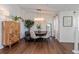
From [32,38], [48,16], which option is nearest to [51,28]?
[48,16]

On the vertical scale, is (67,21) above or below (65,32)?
above

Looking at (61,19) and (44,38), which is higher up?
(61,19)

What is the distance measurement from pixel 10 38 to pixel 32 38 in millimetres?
3558

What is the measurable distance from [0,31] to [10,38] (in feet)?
Answer: 2.30

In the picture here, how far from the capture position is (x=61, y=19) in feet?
33.8

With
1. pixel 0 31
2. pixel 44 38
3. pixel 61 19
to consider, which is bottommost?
pixel 44 38
